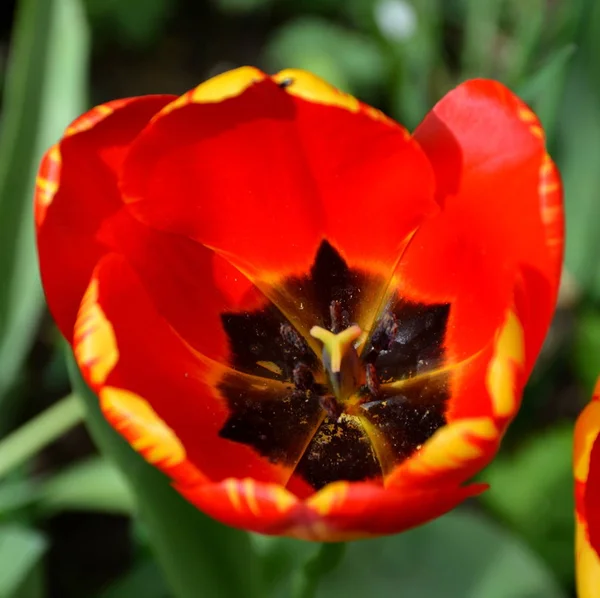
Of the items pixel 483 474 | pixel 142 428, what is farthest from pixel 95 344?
pixel 483 474

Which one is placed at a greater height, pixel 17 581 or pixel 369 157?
pixel 369 157

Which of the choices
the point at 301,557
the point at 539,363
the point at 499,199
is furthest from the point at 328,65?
the point at 499,199

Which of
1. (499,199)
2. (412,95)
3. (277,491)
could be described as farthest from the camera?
(412,95)

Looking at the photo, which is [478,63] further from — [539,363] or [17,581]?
[17,581]

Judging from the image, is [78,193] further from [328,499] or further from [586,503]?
[586,503]

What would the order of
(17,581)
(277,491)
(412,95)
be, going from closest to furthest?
(277,491)
(17,581)
(412,95)

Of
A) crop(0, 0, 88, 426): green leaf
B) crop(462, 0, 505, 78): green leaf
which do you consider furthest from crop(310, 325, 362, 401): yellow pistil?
crop(462, 0, 505, 78): green leaf

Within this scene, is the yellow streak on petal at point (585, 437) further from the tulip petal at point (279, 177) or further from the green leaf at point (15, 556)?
the green leaf at point (15, 556)

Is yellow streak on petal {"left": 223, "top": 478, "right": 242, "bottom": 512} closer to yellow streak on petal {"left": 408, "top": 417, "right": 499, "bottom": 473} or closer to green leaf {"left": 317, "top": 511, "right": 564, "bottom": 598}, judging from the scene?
yellow streak on petal {"left": 408, "top": 417, "right": 499, "bottom": 473}
